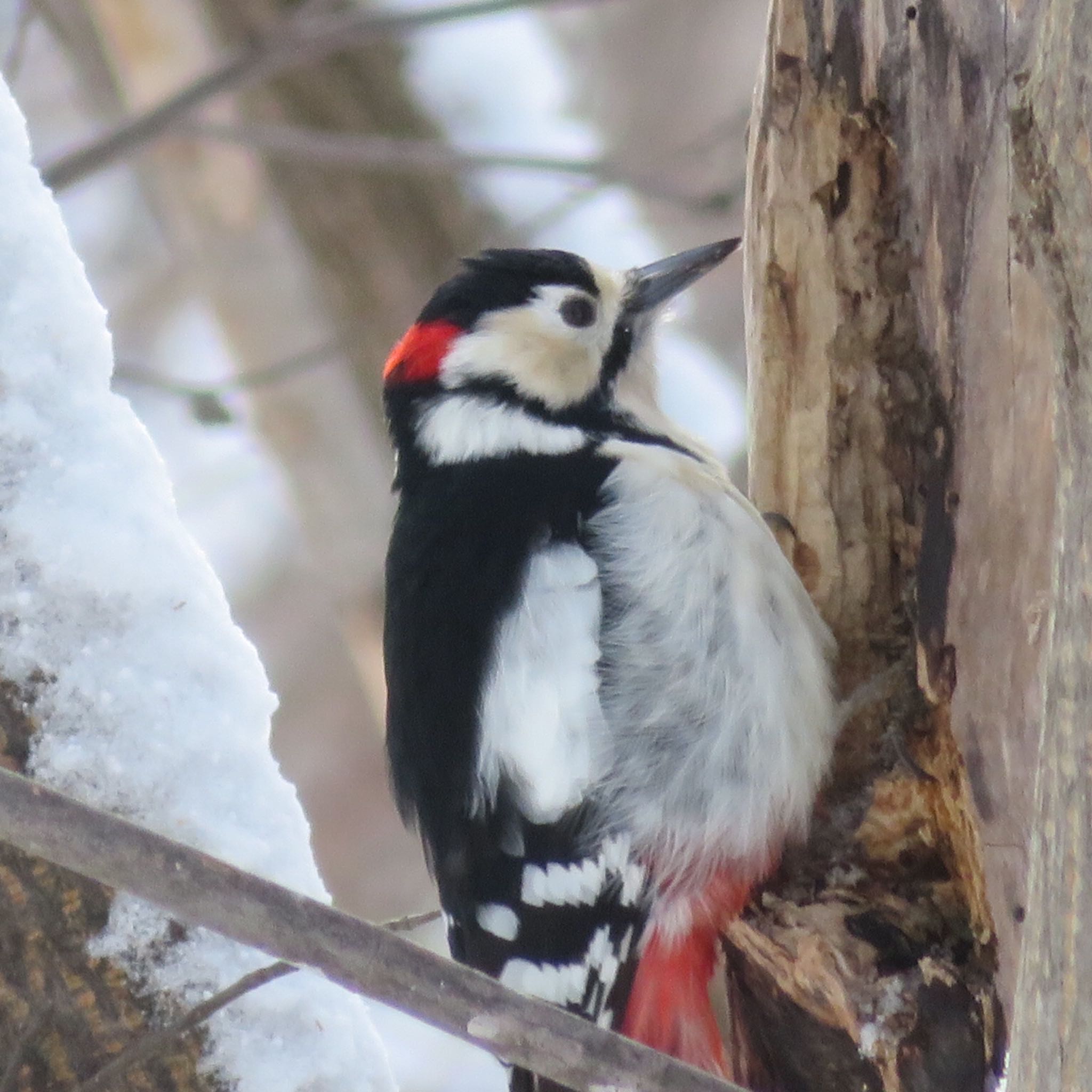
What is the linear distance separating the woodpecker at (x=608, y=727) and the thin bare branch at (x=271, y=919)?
0.80 m

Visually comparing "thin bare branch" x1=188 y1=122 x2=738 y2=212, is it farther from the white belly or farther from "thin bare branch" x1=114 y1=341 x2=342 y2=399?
the white belly

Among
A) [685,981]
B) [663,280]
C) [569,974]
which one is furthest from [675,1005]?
[663,280]

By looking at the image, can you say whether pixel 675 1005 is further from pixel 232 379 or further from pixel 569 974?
pixel 232 379

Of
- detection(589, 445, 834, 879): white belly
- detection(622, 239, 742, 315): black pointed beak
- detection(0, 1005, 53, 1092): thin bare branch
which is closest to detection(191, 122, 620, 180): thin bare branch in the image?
detection(622, 239, 742, 315): black pointed beak

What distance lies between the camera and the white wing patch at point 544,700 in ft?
6.64

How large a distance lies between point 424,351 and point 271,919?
1.51 m

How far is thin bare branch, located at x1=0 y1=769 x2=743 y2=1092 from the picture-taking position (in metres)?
1.14

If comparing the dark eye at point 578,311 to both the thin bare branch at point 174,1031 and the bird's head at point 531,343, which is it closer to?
the bird's head at point 531,343

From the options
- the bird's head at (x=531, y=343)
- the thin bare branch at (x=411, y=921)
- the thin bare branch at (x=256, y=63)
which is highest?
the thin bare branch at (x=256, y=63)

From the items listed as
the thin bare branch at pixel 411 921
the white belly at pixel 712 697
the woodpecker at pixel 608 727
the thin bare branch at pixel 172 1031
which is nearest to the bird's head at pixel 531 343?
the woodpecker at pixel 608 727

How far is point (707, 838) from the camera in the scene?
2074mm

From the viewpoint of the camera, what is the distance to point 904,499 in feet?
6.75

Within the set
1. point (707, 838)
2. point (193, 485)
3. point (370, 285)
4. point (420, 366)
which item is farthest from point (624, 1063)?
point (193, 485)

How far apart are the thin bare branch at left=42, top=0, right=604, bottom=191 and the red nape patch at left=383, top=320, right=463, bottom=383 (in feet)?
3.26
